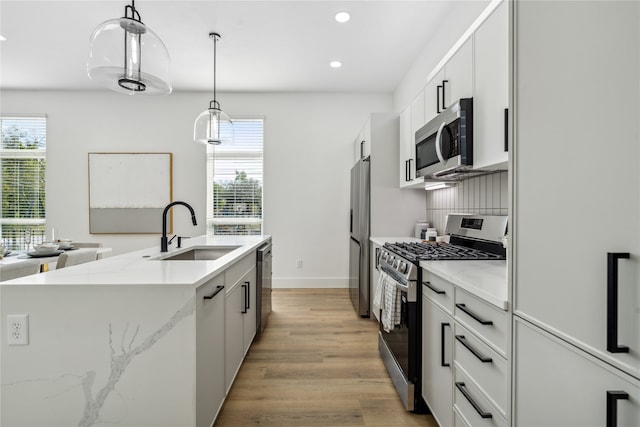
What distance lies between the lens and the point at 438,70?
2459 mm

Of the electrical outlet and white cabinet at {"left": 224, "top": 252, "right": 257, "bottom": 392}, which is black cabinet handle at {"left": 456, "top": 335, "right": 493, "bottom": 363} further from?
the electrical outlet

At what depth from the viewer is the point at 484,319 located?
1.23 m

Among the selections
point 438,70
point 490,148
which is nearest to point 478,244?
point 490,148

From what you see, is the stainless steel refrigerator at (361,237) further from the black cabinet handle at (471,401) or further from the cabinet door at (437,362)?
the black cabinet handle at (471,401)

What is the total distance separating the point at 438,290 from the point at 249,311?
1516 millimetres

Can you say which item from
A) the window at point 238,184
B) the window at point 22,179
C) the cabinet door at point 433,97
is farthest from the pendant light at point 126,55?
the window at point 22,179

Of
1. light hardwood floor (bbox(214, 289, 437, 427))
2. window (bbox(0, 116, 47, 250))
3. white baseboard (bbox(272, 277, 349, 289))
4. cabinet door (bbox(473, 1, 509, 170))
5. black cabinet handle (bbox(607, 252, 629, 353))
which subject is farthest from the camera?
white baseboard (bbox(272, 277, 349, 289))

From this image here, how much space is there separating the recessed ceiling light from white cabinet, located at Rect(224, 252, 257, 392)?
2299mm

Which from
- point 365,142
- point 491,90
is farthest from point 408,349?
point 365,142

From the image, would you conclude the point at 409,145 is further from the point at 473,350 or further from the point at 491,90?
the point at 473,350

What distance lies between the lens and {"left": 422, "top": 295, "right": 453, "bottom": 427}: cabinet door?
4.95 feet

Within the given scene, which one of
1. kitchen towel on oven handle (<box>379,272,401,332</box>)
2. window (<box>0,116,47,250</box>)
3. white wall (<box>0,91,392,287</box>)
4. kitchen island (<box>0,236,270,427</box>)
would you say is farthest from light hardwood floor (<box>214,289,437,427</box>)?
window (<box>0,116,47,250</box>)

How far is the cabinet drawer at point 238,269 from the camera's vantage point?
1.89m

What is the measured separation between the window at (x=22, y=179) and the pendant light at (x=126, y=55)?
14.1 ft
